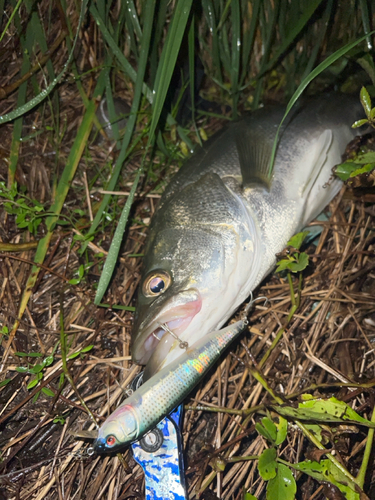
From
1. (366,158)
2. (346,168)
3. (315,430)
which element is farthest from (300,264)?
(315,430)

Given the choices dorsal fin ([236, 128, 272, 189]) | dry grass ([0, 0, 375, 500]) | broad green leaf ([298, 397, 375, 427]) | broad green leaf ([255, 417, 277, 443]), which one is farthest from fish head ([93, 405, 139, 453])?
dorsal fin ([236, 128, 272, 189])

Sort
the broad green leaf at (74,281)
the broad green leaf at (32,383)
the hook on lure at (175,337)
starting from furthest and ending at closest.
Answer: the broad green leaf at (74,281) → the broad green leaf at (32,383) → the hook on lure at (175,337)

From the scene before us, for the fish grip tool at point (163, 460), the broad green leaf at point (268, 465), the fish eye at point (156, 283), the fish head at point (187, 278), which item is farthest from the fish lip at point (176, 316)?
the broad green leaf at point (268, 465)

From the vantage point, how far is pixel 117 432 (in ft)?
6.05

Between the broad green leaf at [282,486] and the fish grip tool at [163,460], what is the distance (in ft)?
1.87

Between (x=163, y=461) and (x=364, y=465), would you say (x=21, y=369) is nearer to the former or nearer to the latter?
(x=163, y=461)

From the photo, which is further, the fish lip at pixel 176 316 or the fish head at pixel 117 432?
the fish lip at pixel 176 316

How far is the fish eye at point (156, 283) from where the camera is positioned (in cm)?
236

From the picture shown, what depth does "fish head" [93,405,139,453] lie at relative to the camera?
1842mm

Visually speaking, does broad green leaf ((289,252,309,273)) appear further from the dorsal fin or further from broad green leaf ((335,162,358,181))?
broad green leaf ((335,162,358,181))

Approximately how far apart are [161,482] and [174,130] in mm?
2696

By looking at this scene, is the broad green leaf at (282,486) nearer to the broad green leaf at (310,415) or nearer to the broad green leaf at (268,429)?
the broad green leaf at (268,429)

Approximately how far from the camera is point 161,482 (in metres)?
2.36

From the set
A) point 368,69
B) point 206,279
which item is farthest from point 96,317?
point 368,69
